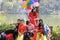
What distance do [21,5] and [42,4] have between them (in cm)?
37

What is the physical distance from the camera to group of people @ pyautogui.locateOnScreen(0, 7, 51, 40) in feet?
36.5

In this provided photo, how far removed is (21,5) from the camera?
1109 cm

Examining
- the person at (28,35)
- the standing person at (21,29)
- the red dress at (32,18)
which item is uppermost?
the red dress at (32,18)

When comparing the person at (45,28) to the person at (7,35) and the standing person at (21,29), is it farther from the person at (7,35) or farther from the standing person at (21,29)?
the person at (7,35)

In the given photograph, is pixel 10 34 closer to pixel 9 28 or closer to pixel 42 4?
pixel 9 28

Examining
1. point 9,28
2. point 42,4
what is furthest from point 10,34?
point 42,4

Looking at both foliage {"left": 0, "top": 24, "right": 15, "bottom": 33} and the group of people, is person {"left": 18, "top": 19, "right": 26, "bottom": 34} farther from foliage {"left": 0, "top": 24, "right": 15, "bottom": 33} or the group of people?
foliage {"left": 0, "top": 24, "right": 15, "bottom": 33}

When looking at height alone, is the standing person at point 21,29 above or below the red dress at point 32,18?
below

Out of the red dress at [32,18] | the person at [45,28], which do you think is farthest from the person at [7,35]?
the person at [45,28]

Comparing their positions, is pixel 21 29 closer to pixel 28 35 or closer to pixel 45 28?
pixel 28 35

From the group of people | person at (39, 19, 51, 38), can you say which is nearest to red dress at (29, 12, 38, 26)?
the group of people

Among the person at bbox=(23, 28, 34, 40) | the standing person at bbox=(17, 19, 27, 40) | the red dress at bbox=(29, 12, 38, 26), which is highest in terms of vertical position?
the red dress at bbox=(29, 12, 38, 26)

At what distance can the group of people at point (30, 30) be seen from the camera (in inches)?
438

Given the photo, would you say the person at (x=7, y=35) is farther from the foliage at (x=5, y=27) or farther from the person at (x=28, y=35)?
the person at (x=28, y=35)
